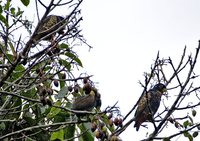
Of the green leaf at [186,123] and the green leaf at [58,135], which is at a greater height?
the green leaf at [58,135]

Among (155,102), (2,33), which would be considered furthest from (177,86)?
(155,102)

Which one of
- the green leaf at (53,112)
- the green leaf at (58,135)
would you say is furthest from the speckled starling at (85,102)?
the green leaf at (53,112)

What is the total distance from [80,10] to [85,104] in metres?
0.54

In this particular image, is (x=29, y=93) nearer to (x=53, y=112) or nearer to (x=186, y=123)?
(x=53, y=112)

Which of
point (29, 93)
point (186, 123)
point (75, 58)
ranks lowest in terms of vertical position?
point (186, 123)

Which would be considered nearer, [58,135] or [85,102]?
[85,102]

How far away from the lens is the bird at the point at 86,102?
2639 millimetres

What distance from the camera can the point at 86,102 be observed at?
2.71m

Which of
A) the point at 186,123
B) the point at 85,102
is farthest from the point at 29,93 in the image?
the point at 186,123

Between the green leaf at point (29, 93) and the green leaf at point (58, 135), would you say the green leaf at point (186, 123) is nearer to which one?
the green leaf at point (58, 135)

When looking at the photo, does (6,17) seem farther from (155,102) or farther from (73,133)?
(155,102)

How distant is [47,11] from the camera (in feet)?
7.61

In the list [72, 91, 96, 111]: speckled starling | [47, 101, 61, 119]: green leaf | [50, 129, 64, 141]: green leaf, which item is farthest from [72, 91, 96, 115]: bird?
[47, 101, 61, 119]: green leaf

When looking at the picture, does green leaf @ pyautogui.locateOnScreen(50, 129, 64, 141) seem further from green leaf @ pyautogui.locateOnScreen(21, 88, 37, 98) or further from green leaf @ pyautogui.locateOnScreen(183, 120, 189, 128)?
green leaf @ pyautogui.locateOnScreen(183, 120, 189, 128)
